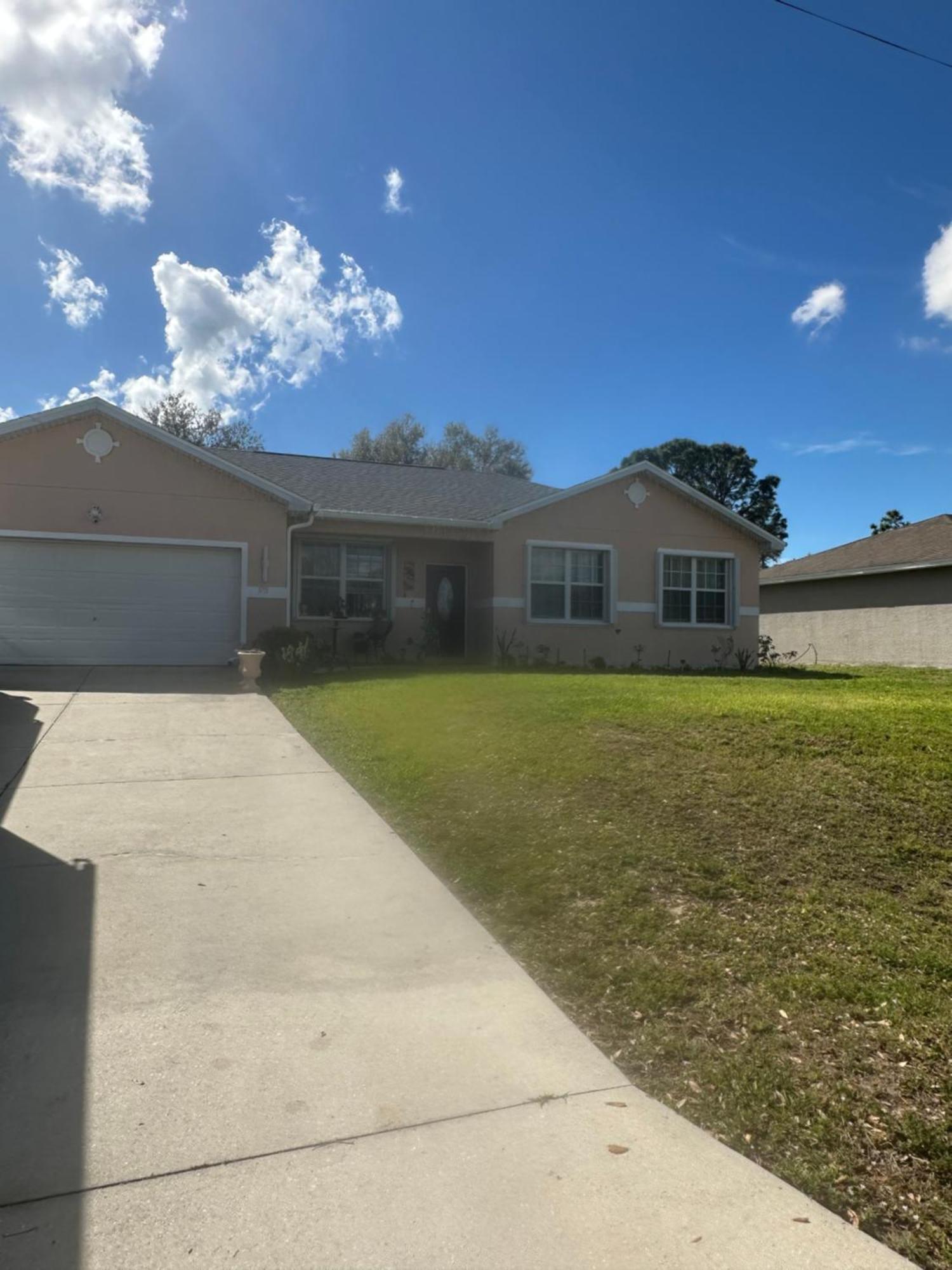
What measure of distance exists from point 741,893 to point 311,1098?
264cm

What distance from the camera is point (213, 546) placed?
14641 millimetres

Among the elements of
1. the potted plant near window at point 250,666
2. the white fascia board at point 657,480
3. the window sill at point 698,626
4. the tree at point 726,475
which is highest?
the tree at point 726,475

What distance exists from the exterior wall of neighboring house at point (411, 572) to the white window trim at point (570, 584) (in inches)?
31.1

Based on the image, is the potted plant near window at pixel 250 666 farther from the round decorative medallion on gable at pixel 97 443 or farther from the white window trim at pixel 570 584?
the white window trim at pixel 570 584

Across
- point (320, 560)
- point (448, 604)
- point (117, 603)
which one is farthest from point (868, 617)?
point (117, 603)

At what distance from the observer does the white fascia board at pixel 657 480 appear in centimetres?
1659

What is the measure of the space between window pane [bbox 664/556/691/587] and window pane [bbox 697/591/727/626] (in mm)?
467

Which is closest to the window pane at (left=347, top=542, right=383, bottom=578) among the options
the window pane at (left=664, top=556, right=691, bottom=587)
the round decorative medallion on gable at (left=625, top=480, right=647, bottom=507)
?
the round decorative medallion on gable at (left=625, top=480, right=647, bottom=507)

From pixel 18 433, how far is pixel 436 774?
428 inches

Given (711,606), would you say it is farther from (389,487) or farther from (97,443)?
(97,443)

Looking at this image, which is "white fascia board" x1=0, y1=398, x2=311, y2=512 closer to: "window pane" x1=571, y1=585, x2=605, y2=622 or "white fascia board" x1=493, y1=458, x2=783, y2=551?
"white fascia board" x1=493, y1=458, x2=783, y2=551

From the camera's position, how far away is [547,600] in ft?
56.4

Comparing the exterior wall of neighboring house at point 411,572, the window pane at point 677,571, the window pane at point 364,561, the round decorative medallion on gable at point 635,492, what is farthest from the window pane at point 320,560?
the window pane at point 677,571

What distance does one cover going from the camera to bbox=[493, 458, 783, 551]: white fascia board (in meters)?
16.6
